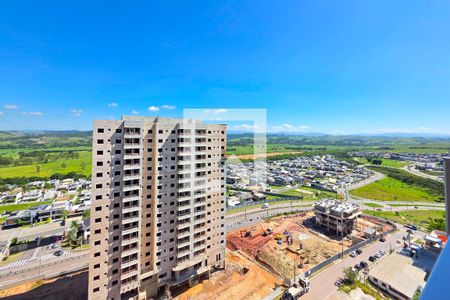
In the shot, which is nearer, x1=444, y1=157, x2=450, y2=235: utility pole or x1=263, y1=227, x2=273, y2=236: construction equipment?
x1=444, y1=157, x2=450, y2=235: utility pole

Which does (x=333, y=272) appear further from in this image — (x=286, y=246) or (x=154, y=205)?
(x=154, y=205)

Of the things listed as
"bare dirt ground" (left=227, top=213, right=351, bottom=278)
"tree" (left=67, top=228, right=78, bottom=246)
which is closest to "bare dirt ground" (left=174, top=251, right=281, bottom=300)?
"bare dirt ground" (left=227, top=213, right=351, bottom=278)

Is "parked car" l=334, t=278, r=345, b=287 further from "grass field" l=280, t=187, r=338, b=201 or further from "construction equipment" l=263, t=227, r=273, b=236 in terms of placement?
"grass field" l=280, t=187, r=338, b=201

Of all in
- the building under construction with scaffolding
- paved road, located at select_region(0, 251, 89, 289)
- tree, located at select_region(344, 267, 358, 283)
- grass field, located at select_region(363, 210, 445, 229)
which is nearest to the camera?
tree, located at select_region(344, 267, 358, 283)

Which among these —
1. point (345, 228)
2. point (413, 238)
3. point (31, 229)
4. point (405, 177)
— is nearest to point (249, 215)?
point (345, 228)

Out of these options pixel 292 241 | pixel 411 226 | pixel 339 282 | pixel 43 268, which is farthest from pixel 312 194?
pixel 43 268

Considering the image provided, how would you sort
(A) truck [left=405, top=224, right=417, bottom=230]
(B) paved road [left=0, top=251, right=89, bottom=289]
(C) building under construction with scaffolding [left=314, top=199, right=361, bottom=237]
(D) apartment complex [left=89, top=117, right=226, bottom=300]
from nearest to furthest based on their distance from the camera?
1. (D) apartment complex [left=89, top=117, right=226, bottom=300]
2. (B) paved road [left=0, top=251, right=89, bottom=289]
3. (C) building under construction with scaffolding [left=314, top=199, right=361, bottom=237]
4. (A) truck [left=405, top=224, right=417, bottom=230]

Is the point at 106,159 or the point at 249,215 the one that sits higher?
the point at 106,159

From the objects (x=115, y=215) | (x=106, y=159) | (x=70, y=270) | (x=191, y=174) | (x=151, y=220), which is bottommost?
(x=70, y=270)

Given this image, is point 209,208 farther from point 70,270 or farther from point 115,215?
point 70,270
